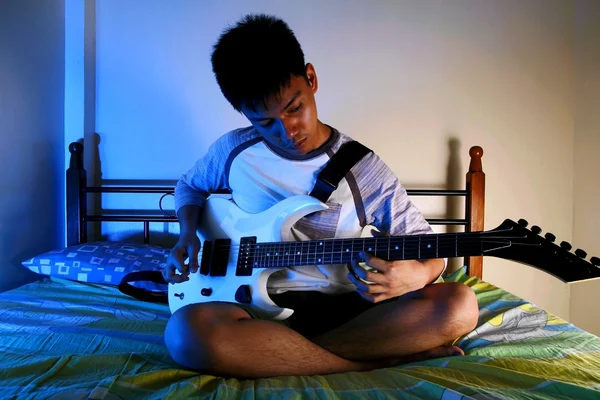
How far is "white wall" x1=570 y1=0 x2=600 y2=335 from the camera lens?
1837 millimetres

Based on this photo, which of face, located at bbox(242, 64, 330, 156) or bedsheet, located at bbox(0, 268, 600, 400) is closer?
bedsheet, located at bbox(0, 268, 600, 400)

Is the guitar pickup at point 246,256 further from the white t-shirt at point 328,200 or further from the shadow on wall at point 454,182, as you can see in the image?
the shadow on wall at point 454,182

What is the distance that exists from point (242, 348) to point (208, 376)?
72 mm

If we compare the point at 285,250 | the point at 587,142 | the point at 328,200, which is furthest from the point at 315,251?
the point at 587,142

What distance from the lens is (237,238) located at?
1.06 meters

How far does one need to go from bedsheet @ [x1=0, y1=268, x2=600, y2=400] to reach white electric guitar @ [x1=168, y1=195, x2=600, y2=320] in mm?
175

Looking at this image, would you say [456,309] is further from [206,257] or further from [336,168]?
[206,257]

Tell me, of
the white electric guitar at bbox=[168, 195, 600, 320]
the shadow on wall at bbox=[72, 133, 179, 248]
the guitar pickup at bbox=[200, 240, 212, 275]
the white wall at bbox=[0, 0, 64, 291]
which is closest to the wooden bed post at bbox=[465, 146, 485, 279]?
the white electric guitar at bbox=[168, 195, 600, 320]

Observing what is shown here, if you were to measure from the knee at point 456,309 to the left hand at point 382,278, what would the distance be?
99 mm

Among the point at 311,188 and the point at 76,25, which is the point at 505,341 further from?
the point at 76,25

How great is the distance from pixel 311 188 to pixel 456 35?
1226 millimetres

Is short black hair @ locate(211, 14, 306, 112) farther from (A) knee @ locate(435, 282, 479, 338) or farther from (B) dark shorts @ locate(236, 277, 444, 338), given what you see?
(A) knee @ locate(435, 282, 479, 338)

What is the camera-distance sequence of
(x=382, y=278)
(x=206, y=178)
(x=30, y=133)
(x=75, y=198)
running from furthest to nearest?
(x=75, y=198) < (x=30, y=133) < (x=206, y=178) < (x=382, y=278)

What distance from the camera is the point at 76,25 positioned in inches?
73.7
